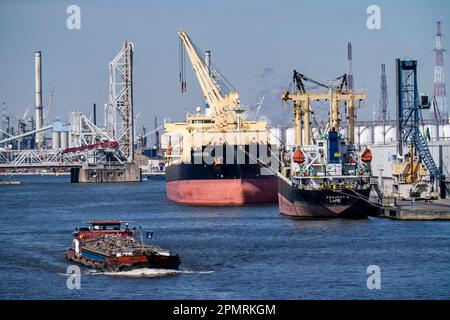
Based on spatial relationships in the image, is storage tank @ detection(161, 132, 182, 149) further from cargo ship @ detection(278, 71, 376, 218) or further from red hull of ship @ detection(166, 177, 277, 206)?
cargo ship @ detection(278, 71, 376, 218)

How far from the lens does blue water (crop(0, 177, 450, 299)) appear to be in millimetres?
45812

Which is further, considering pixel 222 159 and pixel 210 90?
pixel 210 90

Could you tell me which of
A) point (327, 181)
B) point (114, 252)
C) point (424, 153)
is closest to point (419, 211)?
point (327, 181)

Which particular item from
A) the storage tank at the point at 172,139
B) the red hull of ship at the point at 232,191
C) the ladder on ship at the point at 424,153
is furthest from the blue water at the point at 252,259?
the storage tank at the point at 172,139

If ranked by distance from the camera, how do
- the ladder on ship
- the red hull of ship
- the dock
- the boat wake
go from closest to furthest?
the boat wake, the dock, the ladder on ship, the red hull of ship

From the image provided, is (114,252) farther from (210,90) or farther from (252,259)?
(210,90)

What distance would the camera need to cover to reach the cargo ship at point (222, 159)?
319ft

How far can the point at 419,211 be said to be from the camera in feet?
234

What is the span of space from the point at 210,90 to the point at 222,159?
76.9 ft

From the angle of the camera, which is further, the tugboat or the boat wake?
the tugboat

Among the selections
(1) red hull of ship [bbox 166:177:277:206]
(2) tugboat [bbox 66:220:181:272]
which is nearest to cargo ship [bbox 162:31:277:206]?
(1) red hull of ship [bbox 166:177:277:206]

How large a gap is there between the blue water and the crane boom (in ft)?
84.1

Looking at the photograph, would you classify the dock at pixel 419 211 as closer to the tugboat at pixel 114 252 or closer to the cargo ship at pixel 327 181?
the cargo ship at pixel 327 181
